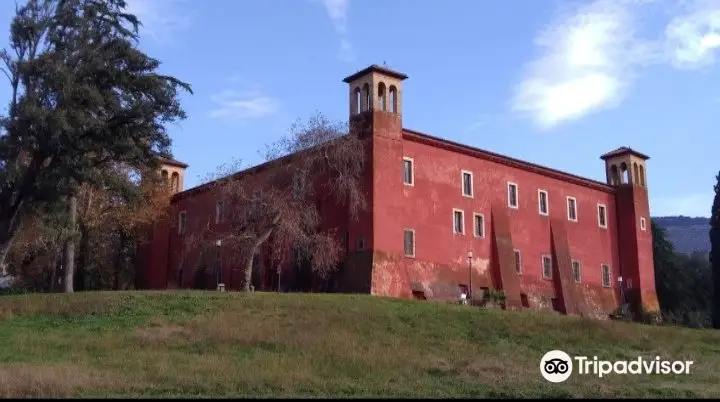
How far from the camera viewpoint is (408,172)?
37375mm

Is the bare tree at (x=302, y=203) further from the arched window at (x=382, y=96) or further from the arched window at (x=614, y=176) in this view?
the arched window at (x=614, y=176)

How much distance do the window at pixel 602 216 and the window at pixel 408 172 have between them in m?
15.7

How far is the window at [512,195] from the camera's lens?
138ft

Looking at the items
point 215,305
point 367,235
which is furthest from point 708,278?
point 215,305

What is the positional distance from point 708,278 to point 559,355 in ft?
148

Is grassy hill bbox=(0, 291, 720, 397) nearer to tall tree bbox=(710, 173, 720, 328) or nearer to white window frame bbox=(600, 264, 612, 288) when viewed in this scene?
tall tree bbox=(710, 173, 720, 328)

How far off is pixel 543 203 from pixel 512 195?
2.71 meters

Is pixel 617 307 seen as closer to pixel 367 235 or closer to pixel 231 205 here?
pixel 367 235

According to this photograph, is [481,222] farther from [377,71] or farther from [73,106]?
[73,106]

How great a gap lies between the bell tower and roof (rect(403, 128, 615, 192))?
1.14m

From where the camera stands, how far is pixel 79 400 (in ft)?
47.3

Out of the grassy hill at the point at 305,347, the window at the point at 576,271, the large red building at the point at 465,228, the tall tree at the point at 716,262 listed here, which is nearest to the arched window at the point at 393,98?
the large red building at the point at 465,228

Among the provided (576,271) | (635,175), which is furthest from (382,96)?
(635,175)

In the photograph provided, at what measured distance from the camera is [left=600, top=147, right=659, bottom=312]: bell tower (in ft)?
153
